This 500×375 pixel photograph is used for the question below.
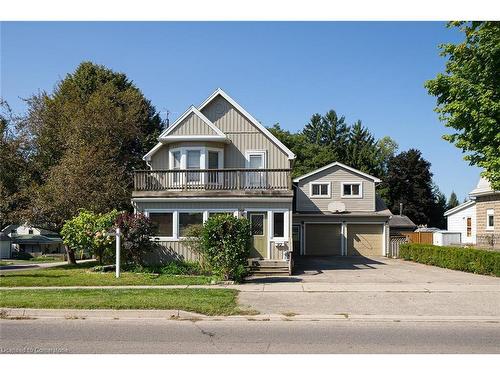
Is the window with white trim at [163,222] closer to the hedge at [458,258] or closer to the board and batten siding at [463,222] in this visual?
the hedge at [458,258]

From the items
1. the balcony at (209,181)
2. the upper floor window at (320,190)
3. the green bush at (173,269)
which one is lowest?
the green bush at (173,269)

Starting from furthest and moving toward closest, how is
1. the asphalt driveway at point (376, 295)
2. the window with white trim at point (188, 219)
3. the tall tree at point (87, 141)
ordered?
the tall tree at point (87, 141) → the window with white trim at point (188, 219) → the asphalt driveway at point (376, 295)

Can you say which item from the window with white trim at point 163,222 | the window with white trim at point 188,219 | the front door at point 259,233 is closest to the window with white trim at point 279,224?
the front door at point 259,233

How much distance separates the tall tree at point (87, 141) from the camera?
24.2 meters

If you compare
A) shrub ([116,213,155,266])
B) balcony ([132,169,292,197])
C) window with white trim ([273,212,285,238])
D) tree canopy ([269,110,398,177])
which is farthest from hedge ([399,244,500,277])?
tree canopy ([269,110,398,177])

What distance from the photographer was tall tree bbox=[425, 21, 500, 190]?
57.2 ft

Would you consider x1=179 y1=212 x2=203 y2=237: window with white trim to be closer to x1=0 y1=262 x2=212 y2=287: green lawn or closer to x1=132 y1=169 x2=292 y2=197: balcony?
x1=132 y1=169 x2=292 y2=197: balcony

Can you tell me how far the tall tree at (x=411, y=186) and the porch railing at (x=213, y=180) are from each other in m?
43.3

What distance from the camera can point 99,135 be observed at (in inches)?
1169

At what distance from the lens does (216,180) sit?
888 inches

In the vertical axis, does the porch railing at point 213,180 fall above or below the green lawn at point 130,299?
above

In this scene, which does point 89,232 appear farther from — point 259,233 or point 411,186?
point 411,186

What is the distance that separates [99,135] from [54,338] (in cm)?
2226

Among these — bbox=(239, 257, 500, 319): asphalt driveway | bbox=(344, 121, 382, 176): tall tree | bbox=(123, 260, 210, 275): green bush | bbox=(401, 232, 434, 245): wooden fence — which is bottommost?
bbox=(239, 257, 500, 319): asphalt driveway
